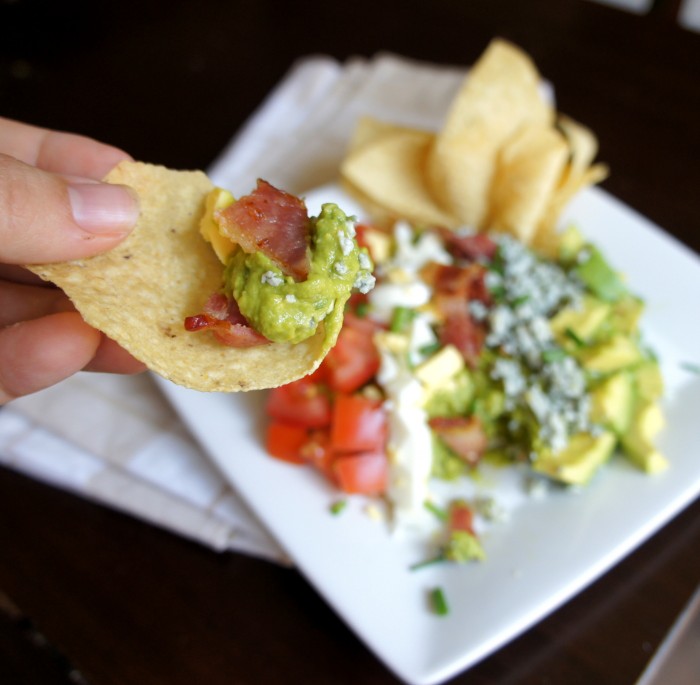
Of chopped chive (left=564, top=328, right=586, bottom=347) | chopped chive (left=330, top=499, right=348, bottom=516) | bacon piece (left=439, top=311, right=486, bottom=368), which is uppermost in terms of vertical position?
chopped chive (left=564, top=328, right=586, bottom=347)

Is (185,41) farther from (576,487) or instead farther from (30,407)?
(576,487)

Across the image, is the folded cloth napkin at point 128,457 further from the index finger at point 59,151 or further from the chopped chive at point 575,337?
the chopped chive at point 575,337

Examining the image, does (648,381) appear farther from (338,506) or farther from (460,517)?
(338,506)

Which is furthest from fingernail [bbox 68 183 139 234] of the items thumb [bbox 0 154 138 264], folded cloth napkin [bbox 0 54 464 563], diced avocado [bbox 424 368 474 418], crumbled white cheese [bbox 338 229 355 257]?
diced avocado [bbox 424 368 474 418]

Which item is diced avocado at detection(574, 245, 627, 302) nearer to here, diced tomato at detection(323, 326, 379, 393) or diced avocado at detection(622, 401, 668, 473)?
diced avocado at detection(622, 401, 668, 473)

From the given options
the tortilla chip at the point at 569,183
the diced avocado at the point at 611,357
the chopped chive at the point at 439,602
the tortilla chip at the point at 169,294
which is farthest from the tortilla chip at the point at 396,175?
the chopped chive at the point at 439,602

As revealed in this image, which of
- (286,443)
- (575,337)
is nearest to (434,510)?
(286,443)

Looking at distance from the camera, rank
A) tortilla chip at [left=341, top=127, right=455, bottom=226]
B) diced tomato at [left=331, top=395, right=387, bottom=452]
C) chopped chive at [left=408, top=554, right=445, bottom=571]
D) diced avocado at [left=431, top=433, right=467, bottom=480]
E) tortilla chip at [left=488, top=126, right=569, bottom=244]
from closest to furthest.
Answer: chopped chive at [left=408, top=554, right=445, bottom=571] → diced tomato at [left=331, top=395, right=387, bottom=452] → diced avocado at [left=431, top=433, right=467, bottom=480] → tortilla chip at [left=488, top=126, right=569, bottom=244] → tortilla chip at [left=341, top=127, right=455, bottom=226]
